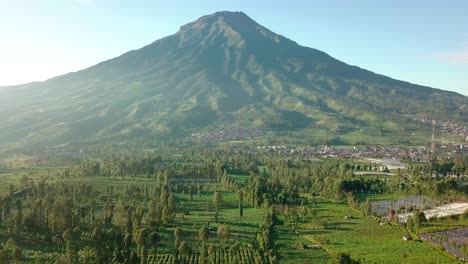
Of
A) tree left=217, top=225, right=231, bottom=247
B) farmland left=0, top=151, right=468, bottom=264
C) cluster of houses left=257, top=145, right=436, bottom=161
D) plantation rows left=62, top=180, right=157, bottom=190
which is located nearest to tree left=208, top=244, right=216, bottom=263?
farmland left=0, top=151, right=468, bottom=264

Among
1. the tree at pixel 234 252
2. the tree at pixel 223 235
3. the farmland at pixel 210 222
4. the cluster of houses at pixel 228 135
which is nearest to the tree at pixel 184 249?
the farmland at pixel 210 222

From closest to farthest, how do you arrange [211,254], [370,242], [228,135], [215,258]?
[211,254]
[215,258]
[370,242]
[228,135]

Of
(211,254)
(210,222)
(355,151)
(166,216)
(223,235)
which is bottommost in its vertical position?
(355,151)

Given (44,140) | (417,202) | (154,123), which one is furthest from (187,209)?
(154,123)

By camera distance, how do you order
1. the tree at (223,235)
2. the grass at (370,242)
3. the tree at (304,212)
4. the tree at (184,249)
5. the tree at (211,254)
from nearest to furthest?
the tree at (184,249)
the tree at (211,254)
the grass at (370,242)
the tree at (223,235)
the tree at (304,212)

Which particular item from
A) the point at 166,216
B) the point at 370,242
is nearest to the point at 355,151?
the point at 370,242

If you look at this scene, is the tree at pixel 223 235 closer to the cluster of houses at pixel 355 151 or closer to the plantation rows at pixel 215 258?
the plantation rows at pixel 215 258

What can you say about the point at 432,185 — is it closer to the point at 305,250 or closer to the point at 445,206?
the point at 445,206

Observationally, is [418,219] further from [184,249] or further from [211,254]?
[184,249]
